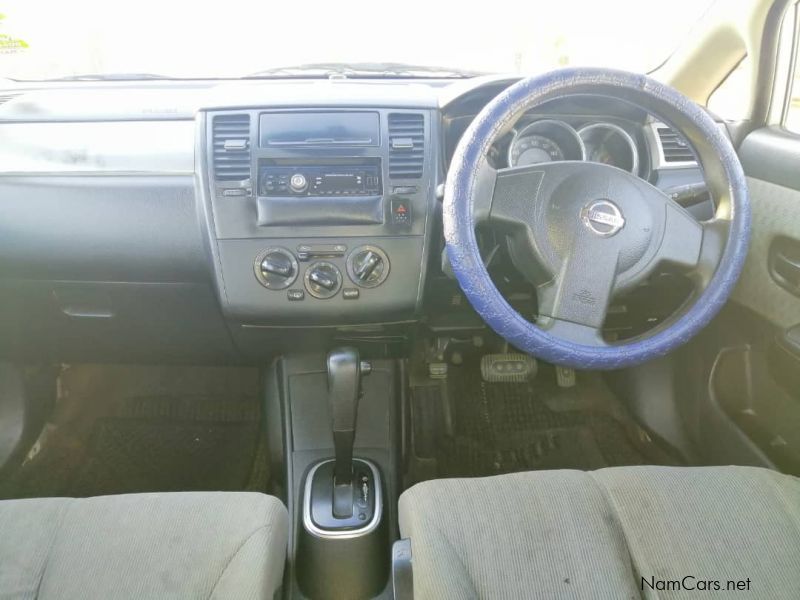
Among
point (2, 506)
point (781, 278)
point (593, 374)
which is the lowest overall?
point (593, 374)

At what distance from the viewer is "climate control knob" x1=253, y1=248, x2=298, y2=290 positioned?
1377 mm

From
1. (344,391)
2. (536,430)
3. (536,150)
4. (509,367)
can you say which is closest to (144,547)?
(344,391)

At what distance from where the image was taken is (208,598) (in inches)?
39.6

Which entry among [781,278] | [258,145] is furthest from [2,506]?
[781,278]

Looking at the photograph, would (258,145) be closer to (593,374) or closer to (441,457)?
(441,457)

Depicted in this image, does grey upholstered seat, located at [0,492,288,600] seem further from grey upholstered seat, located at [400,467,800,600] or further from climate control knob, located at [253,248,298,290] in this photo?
climate control knob, located at [253,248,298,290]

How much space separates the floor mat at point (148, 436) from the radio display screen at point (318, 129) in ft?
3.65

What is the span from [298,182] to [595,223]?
622mm

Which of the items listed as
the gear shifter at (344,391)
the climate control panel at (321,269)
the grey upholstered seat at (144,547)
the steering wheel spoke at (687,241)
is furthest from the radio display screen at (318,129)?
the grey upholstered seat at (144,547)

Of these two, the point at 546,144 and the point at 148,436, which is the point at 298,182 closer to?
the point at 546,144

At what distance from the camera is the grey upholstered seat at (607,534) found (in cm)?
102

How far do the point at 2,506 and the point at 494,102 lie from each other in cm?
116

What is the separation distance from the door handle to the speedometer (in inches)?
23.4

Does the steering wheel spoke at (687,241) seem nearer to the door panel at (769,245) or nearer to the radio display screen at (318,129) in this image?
the door panel at (769,245)
